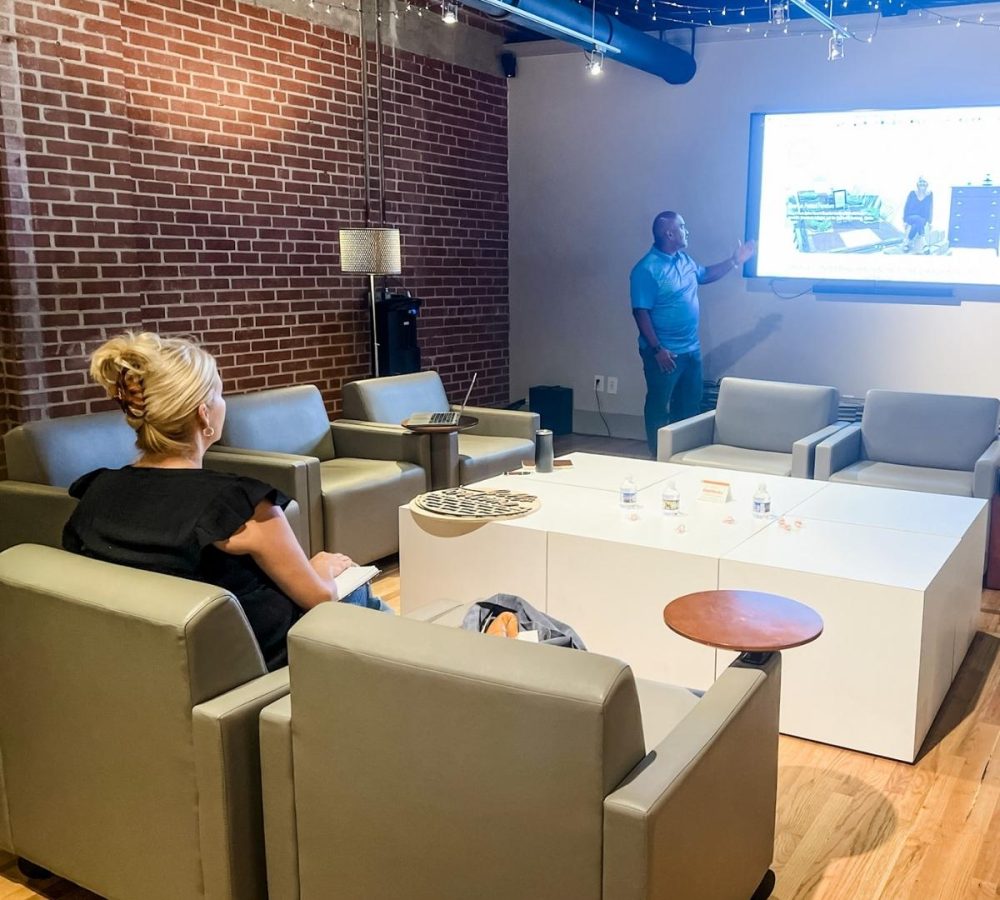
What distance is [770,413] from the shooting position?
5055mm

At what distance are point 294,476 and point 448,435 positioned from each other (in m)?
0.89

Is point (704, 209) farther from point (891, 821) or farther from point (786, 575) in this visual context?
point (891, 821)

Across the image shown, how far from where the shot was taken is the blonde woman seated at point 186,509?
1978 mm

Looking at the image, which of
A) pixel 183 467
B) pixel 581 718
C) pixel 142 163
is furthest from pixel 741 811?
pixel 142 163

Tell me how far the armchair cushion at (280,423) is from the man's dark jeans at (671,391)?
2.18 m

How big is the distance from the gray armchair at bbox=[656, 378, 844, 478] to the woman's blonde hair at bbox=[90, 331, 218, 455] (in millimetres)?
3107

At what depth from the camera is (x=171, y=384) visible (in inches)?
81.9

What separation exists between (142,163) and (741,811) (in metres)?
4.20

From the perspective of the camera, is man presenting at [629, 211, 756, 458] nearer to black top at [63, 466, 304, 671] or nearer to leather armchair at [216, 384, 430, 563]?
leather armchair at [216, 384, 430, 563]

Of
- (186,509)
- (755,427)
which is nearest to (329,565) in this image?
(186,509)

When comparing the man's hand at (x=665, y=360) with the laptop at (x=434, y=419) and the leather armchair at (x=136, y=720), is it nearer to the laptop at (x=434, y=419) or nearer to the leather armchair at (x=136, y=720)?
the laptop at (x=434, y=419)

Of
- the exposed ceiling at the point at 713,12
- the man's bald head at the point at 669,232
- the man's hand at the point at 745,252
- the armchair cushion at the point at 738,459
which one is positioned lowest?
the armchair cushion at the point at 738,459

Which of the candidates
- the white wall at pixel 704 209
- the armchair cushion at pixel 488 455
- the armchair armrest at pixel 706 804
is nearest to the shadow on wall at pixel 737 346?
the white wall at pixel 704 209

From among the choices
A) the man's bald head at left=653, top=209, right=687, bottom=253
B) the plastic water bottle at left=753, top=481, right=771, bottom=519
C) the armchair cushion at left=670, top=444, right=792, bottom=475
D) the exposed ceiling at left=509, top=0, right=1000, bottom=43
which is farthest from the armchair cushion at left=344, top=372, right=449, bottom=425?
the exposed ceiling at left=509, top=0, right=1000, bottom=43
